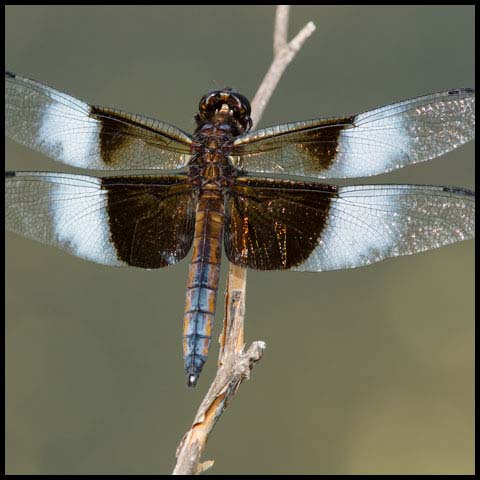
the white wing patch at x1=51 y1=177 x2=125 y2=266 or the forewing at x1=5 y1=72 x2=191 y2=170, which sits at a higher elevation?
the forewing at x1=5 y1=72 x2=191 y2=170

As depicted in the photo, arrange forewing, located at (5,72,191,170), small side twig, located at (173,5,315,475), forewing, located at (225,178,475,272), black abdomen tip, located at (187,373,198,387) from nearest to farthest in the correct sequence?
small side twig, located at (173,5,315,475) → black abdomen tip, located at (187,373,198,387) → forewing, located at (225,178,475,272) → forewing, located at (5,72,191,170)

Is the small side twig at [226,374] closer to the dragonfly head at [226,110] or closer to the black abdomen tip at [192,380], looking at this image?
the black abdomen tip at [192,380]

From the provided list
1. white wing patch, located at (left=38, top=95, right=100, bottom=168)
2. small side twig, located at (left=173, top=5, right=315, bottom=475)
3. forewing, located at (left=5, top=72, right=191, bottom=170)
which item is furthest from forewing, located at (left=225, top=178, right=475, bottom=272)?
white wing patch, located at (left=38, top=95, right=100, bottom=168)

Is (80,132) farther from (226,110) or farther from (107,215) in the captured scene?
(226,110)

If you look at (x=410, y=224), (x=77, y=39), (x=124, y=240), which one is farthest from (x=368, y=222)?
(x=77, y=39)

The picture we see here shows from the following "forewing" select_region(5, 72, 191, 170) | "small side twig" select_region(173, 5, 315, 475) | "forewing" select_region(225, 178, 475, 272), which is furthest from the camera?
"forewing" select_region(5, 72, 191, 170)

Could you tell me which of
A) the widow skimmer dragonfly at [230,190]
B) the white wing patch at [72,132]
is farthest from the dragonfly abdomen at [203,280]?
the white wing patch at [72,132]

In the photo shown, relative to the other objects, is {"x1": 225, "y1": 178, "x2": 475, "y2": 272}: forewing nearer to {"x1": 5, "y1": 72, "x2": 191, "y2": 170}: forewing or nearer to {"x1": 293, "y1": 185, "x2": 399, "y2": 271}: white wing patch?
{"x1": 293, "y1": 185, "x2": 399, "y2": 271}: white wing patch
